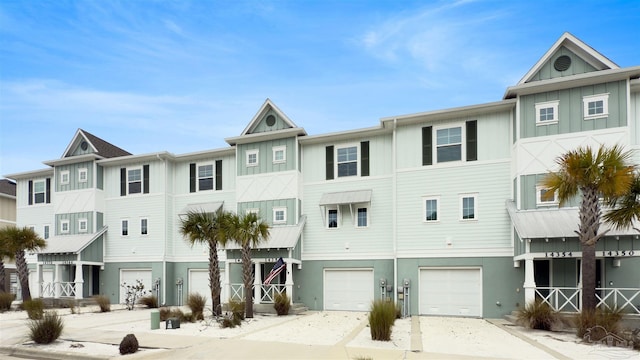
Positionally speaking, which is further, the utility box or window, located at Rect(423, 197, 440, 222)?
window, located at Rect(423, 197, 440, 222)

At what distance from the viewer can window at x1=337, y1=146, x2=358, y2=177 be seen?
74.0ft

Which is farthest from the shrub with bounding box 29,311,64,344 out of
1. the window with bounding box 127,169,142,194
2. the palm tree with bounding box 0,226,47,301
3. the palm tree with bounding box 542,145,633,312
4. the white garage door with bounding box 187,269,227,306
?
the palm tree with bounding box 542,145,633,312

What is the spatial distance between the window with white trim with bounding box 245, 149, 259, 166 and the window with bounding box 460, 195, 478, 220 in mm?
10725

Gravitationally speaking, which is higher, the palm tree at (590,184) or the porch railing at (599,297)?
the palm tree at (590,184)

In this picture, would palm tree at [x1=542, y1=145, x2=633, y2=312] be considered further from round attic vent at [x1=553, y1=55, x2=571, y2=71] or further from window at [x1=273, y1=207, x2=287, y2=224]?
window at [x1=273, y1=207, x2=287, y2=224]

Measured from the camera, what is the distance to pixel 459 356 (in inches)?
423

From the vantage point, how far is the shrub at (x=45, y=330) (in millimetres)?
12711

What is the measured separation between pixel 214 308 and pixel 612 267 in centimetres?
1553

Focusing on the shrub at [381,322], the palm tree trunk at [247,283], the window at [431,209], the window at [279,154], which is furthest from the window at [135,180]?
the shrub at [381,322]

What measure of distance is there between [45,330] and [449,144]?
16841 millimetres

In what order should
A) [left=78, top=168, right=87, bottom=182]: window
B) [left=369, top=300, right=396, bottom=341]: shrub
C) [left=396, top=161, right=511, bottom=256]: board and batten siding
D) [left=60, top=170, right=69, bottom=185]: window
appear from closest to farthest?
[left=369, top=300, right=396, bottom=341]: shrub → [left=396, top=161, right=511, bottom=256]: board and batten siding → [left=78, top=168, right=87, bottom=182]: window → [left=60, top=170, right=69, bottom=185]: window

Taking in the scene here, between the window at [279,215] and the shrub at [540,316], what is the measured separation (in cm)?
1206

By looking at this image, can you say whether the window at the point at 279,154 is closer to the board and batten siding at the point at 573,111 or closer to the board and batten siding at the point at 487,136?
the board and batten siding at the point at 487,136

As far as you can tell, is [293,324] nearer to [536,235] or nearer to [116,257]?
[536,235]
